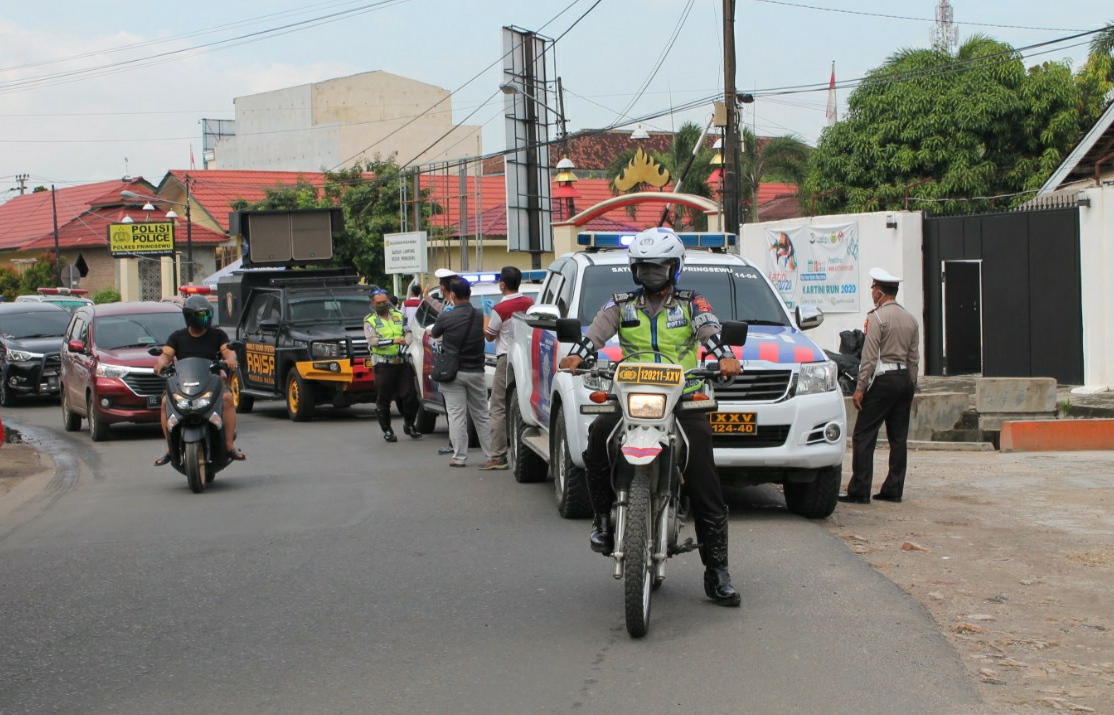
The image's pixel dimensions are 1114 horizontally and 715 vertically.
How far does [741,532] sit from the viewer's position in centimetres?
927

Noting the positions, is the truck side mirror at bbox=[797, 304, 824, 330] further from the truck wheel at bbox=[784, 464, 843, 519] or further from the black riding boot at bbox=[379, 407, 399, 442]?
the black riding boot at bbox=[379, 407, 399, 442]

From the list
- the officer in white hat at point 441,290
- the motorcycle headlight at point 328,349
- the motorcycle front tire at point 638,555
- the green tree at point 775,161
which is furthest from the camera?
the green tree at point 775,161

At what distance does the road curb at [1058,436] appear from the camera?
14484mm

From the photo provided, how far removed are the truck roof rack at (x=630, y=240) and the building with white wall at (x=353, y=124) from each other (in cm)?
5889

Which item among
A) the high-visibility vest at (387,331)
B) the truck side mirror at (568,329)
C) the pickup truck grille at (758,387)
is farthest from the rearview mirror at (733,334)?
the high-visibility vest at (387,331)

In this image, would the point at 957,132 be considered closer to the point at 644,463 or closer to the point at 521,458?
the point at 521,458

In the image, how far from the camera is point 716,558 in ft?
22.9

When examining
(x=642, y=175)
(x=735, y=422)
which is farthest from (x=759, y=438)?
(x=642, y=175)

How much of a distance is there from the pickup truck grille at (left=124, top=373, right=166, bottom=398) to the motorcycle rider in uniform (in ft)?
39.0

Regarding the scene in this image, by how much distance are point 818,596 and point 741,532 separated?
1.99 m

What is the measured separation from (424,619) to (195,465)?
5886 mm

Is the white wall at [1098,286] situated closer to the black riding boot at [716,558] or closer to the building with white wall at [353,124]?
the black riding boot at [716,558]

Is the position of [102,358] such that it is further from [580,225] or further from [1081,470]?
[580,225]

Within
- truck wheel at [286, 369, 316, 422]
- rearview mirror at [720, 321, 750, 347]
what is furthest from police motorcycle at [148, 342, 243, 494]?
truck wheel at [286, 369, 316, 422]
